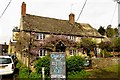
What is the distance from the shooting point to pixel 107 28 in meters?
73.1

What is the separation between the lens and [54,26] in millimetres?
42375

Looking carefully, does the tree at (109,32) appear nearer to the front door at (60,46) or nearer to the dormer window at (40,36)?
the front door at (60,46)

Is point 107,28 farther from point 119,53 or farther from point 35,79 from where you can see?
point 35,79

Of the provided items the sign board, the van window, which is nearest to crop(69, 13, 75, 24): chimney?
the van window

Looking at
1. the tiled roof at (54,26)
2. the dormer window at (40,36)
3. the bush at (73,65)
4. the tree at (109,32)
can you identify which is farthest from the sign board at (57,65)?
the tree at (109,32)

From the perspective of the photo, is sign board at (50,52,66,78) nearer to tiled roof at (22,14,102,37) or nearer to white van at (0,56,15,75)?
white van at (0,56,15,75)

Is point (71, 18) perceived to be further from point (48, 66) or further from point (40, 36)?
point (48, 66)

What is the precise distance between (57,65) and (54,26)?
89.1 ft

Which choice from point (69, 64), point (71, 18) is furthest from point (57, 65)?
point (71, 18)

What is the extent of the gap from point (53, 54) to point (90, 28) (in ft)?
112

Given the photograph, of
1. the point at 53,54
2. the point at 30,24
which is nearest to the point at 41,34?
the point at 30,24

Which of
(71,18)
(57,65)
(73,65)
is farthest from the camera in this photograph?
(71,18)

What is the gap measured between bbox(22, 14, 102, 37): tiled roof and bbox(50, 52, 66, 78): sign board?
21.2 m

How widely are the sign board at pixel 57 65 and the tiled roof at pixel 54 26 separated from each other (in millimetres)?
21250
